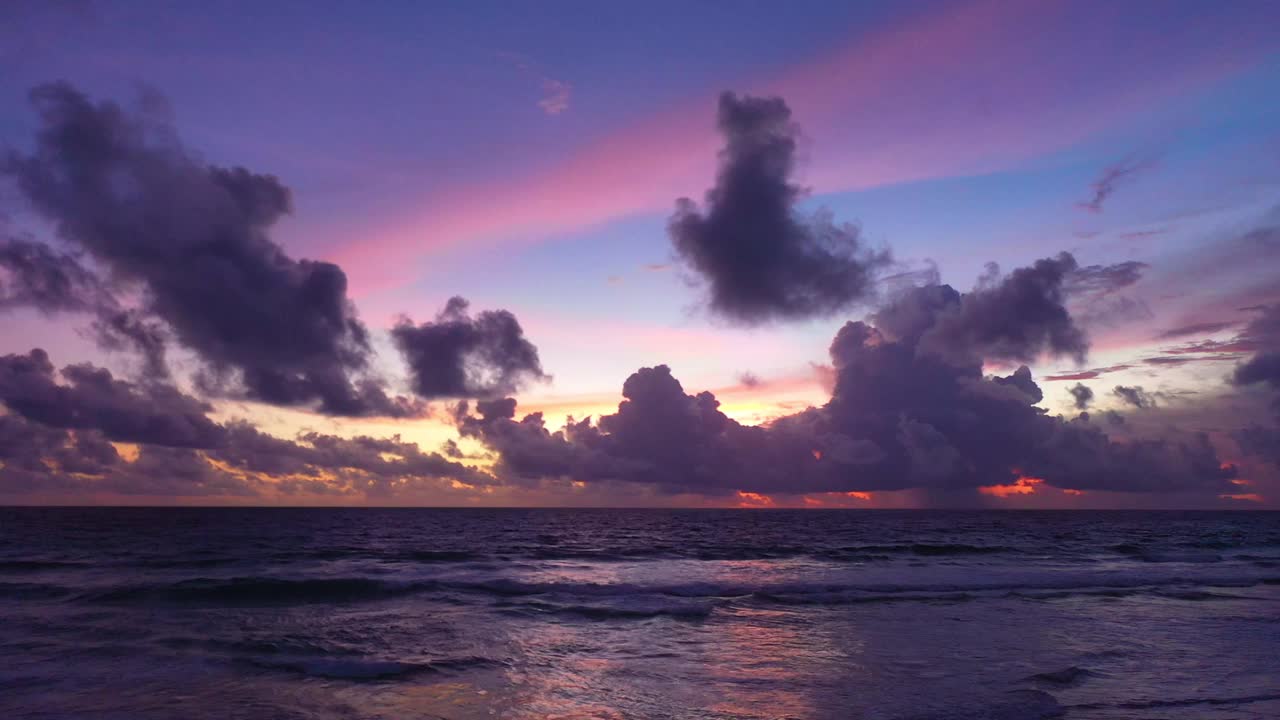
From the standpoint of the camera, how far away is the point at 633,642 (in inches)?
848

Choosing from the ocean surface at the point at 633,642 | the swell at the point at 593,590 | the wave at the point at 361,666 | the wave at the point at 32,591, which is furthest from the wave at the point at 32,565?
the wave at the point at 361,666

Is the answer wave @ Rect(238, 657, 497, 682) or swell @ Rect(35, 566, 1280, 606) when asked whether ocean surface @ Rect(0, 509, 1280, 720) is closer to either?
wave @ Rect(238, 657, 497, 682)

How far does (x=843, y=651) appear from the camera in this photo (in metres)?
19.3

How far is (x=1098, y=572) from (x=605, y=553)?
107 ft

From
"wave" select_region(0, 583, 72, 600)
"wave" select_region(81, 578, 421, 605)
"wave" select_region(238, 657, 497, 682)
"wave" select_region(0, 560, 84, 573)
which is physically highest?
"wave" select_region(238, 657, 497, 682)

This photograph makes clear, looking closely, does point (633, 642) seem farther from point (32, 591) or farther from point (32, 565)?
point (32, 565)

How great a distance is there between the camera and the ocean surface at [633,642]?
1434cm

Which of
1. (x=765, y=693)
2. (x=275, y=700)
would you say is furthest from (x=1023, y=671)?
(x=275, y=700)

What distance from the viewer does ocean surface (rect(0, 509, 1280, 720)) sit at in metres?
14.3

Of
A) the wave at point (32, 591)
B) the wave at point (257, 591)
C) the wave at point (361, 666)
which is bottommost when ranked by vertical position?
Result: the wave at point (257, 591)

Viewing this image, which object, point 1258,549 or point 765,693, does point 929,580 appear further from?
point 1258,549

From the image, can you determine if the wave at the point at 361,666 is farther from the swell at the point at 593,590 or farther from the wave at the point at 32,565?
the wave at the point at 32,565

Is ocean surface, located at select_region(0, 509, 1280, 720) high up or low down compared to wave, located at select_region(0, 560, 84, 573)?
up

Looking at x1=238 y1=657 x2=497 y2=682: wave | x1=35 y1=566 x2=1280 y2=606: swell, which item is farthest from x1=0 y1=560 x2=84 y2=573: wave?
x1=238 y1=657 x2=497 y2=682: wave
